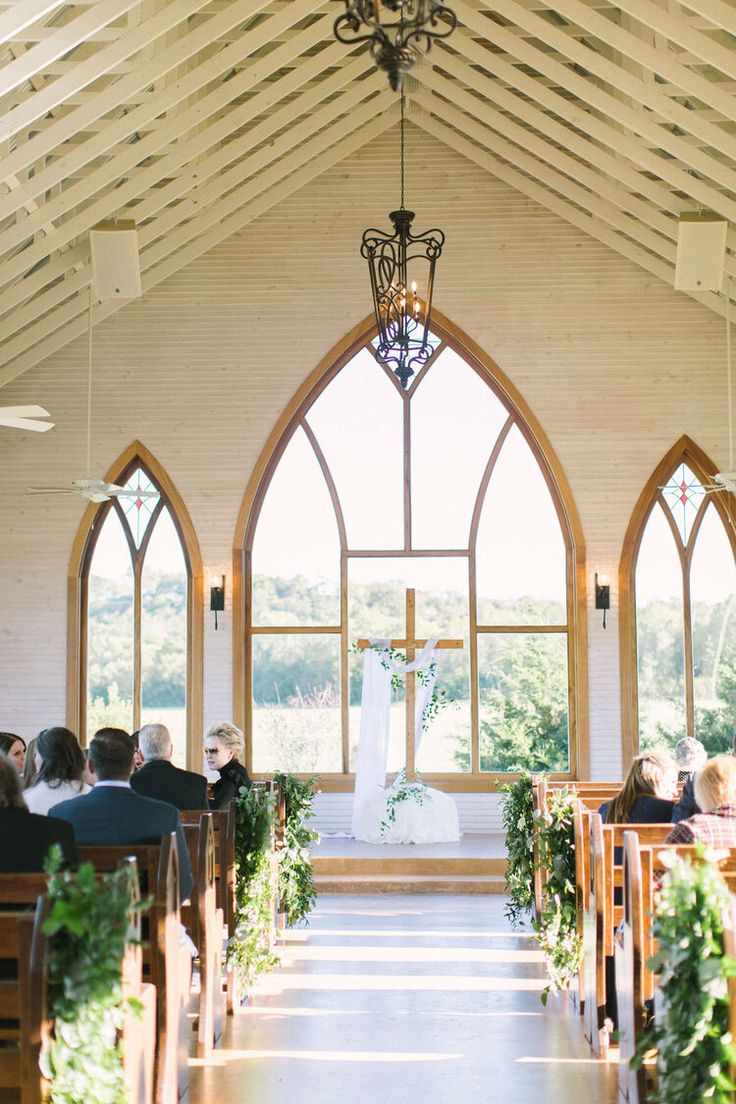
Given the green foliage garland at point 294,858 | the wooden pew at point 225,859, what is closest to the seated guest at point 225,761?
the green foliage garland at point 294,858

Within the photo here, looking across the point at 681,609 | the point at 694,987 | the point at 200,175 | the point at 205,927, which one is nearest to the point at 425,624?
the point at 681,609

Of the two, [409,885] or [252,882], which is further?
[409,885]

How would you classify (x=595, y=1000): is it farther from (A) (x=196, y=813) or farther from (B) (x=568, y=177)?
A: (B) (x=568, y=177)

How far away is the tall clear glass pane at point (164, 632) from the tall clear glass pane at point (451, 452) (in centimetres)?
211

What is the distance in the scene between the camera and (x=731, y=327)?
10.6 meters

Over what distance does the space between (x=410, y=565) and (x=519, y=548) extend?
95cm

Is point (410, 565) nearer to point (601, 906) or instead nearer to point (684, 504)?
point (684, 504)

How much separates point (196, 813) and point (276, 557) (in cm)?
556

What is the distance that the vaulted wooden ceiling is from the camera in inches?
278

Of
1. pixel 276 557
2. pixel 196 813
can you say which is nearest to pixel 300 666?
pixel 276 557

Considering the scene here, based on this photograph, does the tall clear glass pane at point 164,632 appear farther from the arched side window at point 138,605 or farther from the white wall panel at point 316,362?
the white wall panel at point 316,362

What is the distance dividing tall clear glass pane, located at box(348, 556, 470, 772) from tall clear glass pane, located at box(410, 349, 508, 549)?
27cm

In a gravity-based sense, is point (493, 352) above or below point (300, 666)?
above

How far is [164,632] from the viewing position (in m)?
10.9
